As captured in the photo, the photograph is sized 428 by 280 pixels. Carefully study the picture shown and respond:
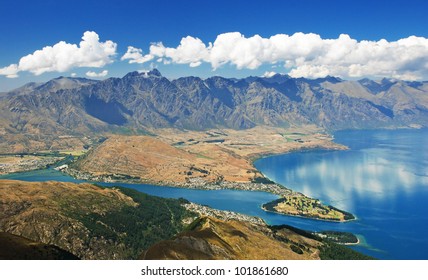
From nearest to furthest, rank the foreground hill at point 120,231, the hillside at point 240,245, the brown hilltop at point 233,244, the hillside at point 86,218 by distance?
1. the brown hilltop at point 233,244
2. the hillside at point 240,245
3. the foreground hill at point 120,231
4. the hillside at point 86,218

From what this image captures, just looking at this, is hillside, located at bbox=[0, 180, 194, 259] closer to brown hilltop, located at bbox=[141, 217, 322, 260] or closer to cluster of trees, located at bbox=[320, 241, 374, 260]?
brown hilltop, located at bbox=[141, 217, 322, 260]

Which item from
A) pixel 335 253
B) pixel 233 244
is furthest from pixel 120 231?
pixel 335 253

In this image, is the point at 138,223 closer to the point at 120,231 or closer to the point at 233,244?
the point at 120,231

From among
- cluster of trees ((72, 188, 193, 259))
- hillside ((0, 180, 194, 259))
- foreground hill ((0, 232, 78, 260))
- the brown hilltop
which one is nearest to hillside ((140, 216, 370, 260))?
the brown hilltop

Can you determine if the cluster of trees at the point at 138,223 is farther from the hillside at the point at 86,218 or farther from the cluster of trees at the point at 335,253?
the cluster of trees at the point at 335,253

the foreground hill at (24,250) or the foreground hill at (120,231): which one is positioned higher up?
the foreground hill at (24,250)

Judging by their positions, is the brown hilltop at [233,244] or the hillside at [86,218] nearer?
the brown hilltop at [233,244]

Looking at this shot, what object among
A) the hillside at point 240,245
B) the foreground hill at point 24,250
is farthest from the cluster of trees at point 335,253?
the foreground hill at point 24,250
